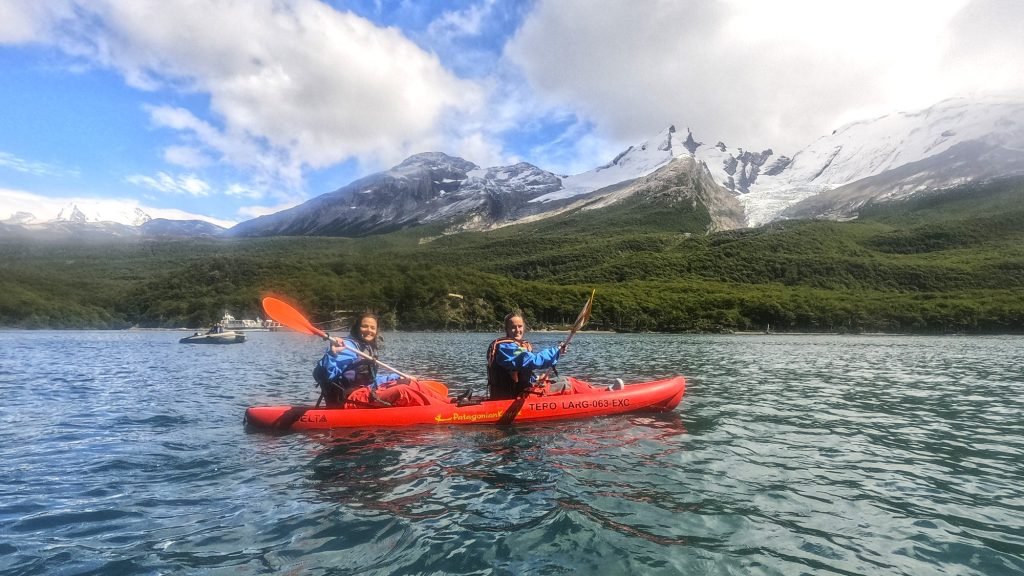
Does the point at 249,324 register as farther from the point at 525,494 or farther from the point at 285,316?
the point at 525,494

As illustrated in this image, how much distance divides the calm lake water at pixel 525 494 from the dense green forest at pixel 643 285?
278 feet

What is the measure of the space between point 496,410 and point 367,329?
320 centimetres

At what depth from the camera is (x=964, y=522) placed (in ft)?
20.6

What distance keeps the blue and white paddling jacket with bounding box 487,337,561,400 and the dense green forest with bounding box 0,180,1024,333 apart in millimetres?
85024

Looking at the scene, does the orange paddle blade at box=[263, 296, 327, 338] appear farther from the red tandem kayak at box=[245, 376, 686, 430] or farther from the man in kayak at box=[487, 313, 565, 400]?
the man in kayak at box=[487, 313, 565, 400]

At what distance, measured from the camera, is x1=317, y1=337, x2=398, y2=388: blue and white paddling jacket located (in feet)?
38.1

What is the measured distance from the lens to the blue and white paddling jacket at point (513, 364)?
11453mm

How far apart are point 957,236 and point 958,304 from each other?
7956 cm

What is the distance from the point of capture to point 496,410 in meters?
11.9

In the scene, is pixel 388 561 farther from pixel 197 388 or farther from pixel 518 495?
pixel 197 388

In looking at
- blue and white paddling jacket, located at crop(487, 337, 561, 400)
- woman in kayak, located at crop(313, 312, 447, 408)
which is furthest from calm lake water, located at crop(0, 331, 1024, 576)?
blue and white paddling jacket, located at crop(487, 337, 561, 400)

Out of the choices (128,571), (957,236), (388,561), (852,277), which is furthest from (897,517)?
(957,236)

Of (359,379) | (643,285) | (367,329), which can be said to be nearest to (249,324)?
(643,285)

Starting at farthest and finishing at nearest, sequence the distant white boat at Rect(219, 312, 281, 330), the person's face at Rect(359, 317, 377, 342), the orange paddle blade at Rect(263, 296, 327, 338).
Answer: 1. the distant white boat at Rect(219, 312, 281, 330)
2. the orange paddle blade at Rect(263, 296, 327, 338)
3. the person's face at Rect(359, 317, 377, 342)
